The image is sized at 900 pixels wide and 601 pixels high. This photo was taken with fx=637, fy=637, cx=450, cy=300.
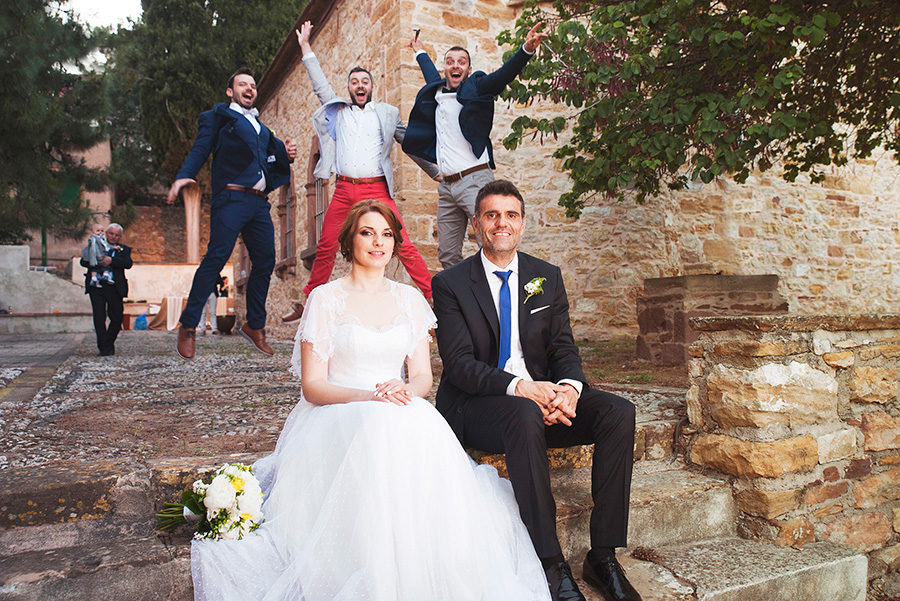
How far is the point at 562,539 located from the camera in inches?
103

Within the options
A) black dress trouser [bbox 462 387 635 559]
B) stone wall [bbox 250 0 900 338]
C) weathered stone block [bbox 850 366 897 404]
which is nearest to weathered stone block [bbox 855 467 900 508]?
weathered stone block [bbox 850 366 897 404]

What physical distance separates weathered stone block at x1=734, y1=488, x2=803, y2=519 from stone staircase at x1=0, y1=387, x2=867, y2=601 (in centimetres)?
7

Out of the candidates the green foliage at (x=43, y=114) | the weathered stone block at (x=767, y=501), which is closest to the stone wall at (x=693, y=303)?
the weathered stone block at (x=767, y=501)

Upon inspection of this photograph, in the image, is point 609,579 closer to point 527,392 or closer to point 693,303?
point 527,392

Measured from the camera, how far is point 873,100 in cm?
477

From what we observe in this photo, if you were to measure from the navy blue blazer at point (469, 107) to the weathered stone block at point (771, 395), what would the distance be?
227cm

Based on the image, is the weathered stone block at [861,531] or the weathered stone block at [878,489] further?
the weathered stone block at [878,489]

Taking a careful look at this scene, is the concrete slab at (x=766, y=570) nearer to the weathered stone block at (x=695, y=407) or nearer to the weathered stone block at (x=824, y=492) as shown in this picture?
the weathered stone block at (x=824, y=492)

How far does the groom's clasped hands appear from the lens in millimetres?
2494

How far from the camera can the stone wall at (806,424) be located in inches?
122

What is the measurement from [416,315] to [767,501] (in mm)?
1896

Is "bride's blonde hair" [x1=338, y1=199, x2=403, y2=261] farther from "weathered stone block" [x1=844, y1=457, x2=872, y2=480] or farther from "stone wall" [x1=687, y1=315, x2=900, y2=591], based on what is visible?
"weathered stone block" [x1=844, y1=457, x2=872, y2=480]

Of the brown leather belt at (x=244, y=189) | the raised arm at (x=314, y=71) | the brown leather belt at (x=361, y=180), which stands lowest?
the brown leather belt at (x=244, y=189)

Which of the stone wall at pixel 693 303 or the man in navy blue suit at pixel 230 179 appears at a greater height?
the man in navy blue suit at pixel 230 179
